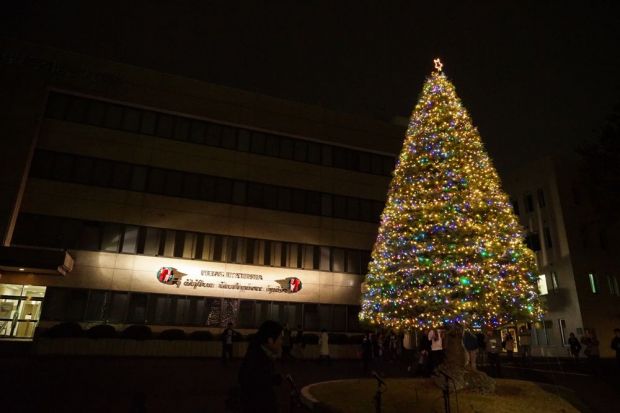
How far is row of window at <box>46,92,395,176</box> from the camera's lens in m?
26.9

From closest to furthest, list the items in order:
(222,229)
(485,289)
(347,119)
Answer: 1. (485,289)
2. (222,229)
3. (347,119)

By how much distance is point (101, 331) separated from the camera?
2231 centimetres

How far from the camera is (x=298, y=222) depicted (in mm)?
30547

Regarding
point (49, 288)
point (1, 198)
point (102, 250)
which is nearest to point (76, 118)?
point (1, 198)

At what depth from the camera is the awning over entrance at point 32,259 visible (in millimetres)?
20844

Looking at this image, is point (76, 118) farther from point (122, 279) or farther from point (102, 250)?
point (122, 279)

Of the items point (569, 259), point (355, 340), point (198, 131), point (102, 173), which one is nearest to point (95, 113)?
point (102, 173)

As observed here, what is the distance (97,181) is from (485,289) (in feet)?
76.1

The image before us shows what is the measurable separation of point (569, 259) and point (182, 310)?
95.1ft

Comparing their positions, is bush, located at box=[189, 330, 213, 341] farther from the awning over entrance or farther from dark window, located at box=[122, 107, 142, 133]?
dark window, located at box=[122, 107, 142, 133]

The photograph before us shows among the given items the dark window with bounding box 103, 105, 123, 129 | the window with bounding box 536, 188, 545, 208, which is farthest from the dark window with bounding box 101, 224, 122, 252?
the window with bounding box 536, 188, 545, 208

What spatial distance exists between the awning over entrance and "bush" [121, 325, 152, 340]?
15.5 ft

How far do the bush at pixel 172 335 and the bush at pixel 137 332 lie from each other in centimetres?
74

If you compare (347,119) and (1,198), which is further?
(347,119)
